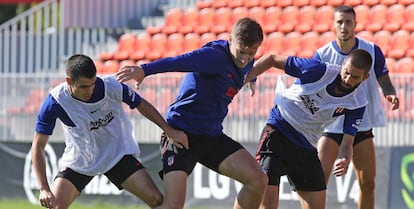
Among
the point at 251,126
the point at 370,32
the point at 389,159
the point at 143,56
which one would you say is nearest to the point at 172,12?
the point at 143,56

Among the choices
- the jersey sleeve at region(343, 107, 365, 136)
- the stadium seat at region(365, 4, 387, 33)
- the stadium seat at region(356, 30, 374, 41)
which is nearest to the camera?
the jersey sleeve at region(343, 107, 365, 136)

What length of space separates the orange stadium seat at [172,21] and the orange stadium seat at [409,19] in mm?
4664

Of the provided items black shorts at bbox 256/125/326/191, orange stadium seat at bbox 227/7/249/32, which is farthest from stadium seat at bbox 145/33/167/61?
black shorts at bbox 256/125/326/191

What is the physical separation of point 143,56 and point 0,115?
3.84 m

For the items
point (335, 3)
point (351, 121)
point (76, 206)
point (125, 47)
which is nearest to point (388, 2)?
point (335, 3)

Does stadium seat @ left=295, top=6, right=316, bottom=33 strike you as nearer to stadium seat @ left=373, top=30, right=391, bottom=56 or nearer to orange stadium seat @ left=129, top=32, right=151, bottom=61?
stadium seat @ left=373, top=30, right=391, bottom=56

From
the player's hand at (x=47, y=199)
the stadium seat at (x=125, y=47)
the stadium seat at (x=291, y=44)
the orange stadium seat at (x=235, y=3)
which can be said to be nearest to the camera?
the player's hand at (x=47, y=199)

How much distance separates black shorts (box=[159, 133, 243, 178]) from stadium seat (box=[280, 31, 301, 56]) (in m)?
10.1

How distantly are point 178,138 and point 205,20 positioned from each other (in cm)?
1265

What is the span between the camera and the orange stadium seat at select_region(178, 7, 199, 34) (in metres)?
22.0

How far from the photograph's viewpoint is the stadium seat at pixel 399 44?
61.8ft

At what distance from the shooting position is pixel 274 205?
34.0 feet

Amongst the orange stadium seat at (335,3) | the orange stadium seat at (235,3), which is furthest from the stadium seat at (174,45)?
the orange stadium seat at (335,3)

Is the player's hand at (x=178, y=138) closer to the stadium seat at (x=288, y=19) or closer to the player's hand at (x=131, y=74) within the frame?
the player's hand at (x=131, y=74)
